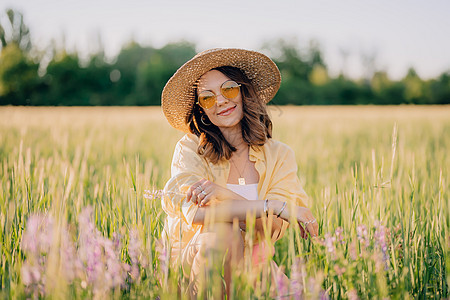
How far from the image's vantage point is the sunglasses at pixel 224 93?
1.86 metres

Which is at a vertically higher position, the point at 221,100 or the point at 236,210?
the point at 221,100

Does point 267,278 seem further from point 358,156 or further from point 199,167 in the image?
point 358,156

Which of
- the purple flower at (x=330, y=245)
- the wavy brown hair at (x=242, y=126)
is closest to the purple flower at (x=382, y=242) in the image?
the purple flower at (x=330, y=245)

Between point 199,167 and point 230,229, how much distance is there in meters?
0.37

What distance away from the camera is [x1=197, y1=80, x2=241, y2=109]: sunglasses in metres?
1.86

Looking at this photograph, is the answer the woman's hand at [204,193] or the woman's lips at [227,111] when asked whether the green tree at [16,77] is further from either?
the woman's hand at [204,193]

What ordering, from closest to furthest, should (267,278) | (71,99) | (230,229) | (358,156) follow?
(267,278) < (230,229) < (358,156) < (71,99)

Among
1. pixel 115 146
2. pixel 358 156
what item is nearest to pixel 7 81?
pixel 115 146

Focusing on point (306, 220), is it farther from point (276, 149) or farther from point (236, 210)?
point (276, 149)

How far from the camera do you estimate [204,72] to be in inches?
78.2

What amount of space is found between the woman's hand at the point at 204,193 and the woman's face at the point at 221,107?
15.6 inches

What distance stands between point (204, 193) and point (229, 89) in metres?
0.56

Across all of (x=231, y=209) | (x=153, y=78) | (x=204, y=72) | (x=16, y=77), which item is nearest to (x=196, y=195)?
(x=231, y=209)

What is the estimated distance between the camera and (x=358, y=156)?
16.4 feet
